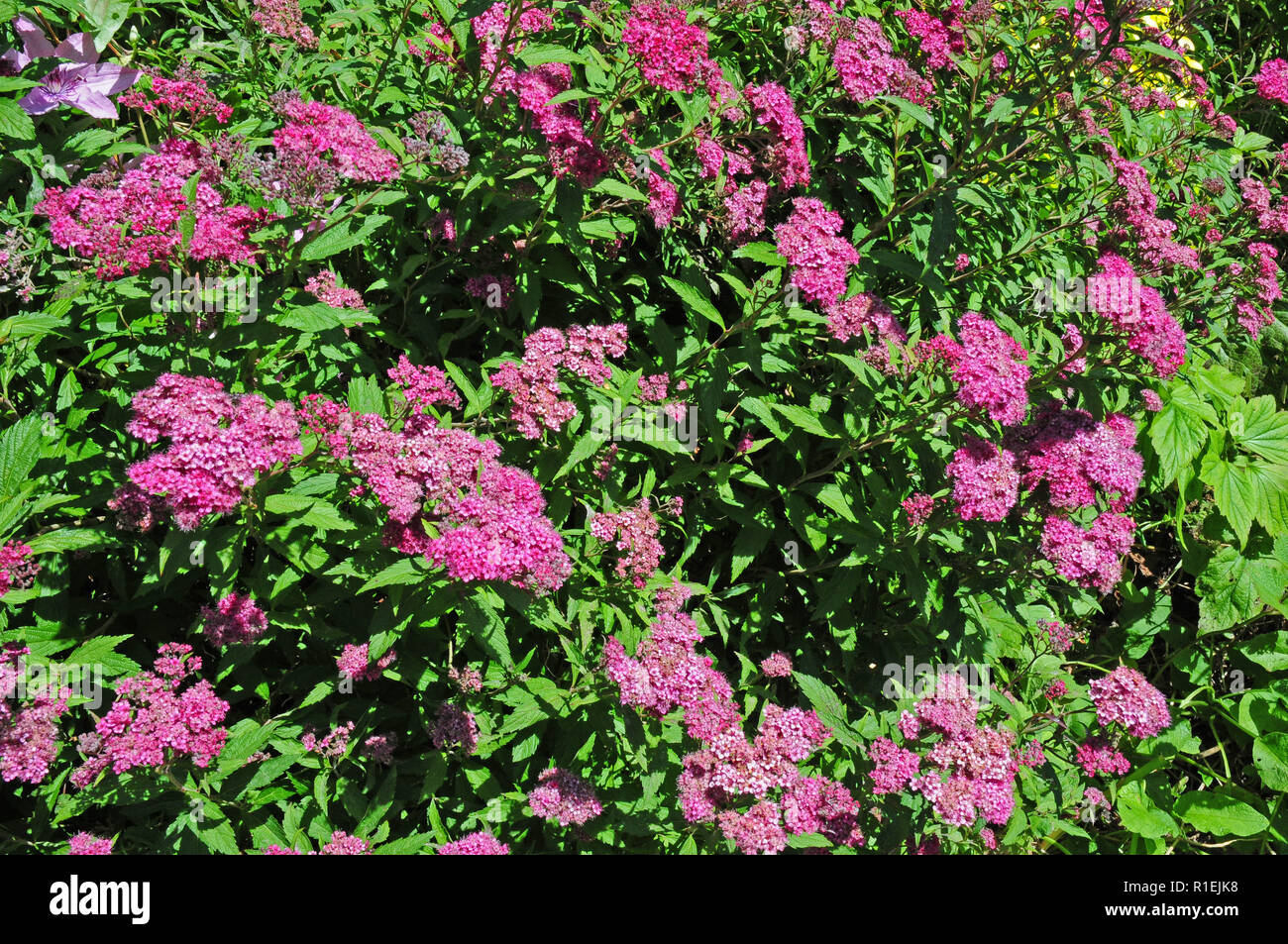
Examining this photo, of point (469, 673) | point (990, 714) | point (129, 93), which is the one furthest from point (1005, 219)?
point (129, 93)

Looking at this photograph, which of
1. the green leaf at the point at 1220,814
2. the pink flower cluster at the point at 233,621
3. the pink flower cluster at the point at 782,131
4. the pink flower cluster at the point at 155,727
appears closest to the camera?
the pink flower cluster at the point at 155,727

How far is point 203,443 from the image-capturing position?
2.66 meters

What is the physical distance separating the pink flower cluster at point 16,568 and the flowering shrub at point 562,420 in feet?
0.09

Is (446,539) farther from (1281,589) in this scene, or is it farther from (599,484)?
(1281,589)

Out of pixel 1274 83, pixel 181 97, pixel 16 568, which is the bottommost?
pixel 16 568

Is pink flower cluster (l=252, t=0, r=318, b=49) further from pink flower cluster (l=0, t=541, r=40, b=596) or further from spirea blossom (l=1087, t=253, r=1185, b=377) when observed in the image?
spirea blossom (l=1087, t=253, r=1185, b=377)

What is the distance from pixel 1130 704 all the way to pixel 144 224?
388cm

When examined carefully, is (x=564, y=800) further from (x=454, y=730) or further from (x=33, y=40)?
(x=33, y=40)

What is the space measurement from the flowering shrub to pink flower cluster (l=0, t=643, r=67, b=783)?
0.01 meters

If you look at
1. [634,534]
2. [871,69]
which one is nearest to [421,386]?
[634,534]

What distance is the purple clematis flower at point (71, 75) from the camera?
3490 mm

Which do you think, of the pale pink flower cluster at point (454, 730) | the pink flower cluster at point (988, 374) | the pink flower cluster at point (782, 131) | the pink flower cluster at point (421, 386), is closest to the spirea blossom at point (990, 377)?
the pink flower cluster at point (988, 374)

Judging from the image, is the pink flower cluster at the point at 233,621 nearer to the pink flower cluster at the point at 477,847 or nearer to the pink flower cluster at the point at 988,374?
the pink flower cluster at the point at 477,847

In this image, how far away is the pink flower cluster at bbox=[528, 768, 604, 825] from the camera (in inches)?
124
